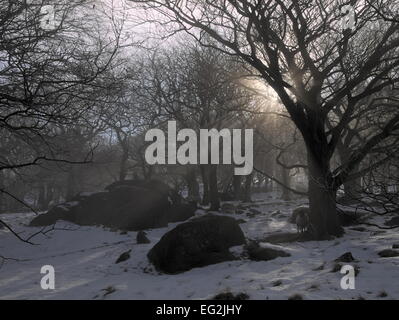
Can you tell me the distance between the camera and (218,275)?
845cm

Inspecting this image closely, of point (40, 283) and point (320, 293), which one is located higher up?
point (320, 293)

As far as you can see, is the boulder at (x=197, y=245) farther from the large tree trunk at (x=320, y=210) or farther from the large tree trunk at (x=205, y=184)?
the large tree trunk at (x=205, y=184)

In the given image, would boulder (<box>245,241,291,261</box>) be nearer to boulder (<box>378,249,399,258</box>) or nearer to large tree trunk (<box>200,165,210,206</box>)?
boulder (<box>378,249,399,258</box>)

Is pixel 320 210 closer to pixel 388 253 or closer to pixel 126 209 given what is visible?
pixel 388 253

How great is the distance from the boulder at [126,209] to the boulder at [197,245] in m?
7.20

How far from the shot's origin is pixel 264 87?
15.1 meters

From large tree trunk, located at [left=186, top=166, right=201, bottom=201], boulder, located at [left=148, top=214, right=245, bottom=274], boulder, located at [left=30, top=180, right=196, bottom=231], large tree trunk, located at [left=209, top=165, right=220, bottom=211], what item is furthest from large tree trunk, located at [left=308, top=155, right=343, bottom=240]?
large tree trunk, located at [left=186, top=166, right=201, bottom=201]

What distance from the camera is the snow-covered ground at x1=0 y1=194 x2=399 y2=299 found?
6685 millimetres

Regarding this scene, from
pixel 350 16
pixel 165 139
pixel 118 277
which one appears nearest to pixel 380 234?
pixel 350 16

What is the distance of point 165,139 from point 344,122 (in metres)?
18.4

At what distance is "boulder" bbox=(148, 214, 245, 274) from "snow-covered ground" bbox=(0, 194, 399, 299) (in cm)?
29

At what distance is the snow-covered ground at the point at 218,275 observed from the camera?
669cm
